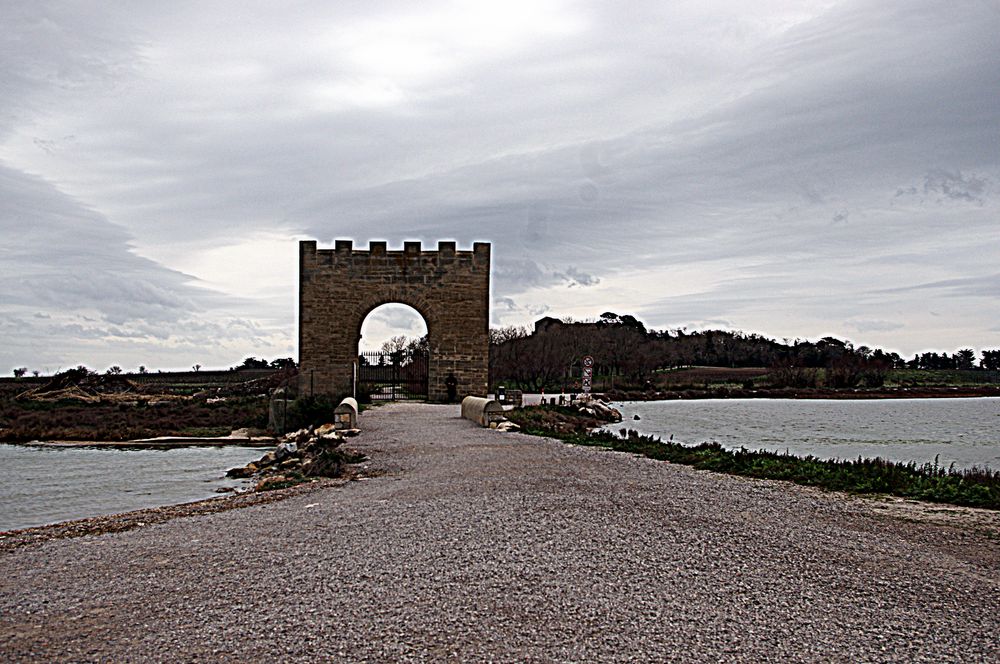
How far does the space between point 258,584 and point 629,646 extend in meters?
2.57

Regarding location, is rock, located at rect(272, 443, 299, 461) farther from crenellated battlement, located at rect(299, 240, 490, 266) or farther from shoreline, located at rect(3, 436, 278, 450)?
crenellated battlement, located at rect(299, 240, 490, 266)

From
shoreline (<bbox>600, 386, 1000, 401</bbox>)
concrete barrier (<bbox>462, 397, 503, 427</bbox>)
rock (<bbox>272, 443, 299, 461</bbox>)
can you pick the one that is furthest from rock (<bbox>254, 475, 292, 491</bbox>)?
shoreline (<bbox>600, 386, 1000, 401</bbox>)

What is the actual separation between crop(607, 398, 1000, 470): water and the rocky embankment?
8.59 meters

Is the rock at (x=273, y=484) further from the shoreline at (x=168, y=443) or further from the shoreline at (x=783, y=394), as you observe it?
the shoreline at (x=783, y=394)

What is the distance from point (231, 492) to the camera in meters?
12.8

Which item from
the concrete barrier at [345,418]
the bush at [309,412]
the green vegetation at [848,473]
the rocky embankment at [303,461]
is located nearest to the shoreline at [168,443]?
the bush at [309,412]

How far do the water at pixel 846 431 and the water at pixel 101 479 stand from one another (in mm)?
10729

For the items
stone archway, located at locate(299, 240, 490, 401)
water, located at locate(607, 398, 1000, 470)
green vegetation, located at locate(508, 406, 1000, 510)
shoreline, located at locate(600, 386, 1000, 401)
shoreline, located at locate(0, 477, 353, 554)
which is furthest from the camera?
shoreline, located at locate(600, 386, 1000, 401)

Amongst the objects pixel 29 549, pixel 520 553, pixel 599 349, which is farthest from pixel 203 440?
pixel 599 349

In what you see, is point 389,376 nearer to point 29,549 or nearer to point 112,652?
point 29,549

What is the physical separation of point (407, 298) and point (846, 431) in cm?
1405

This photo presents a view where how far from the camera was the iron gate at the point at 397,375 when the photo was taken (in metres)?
30.5

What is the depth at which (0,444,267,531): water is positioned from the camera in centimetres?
1211

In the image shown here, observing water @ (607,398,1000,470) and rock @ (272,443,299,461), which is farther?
water @ (607,398,1000,470)
